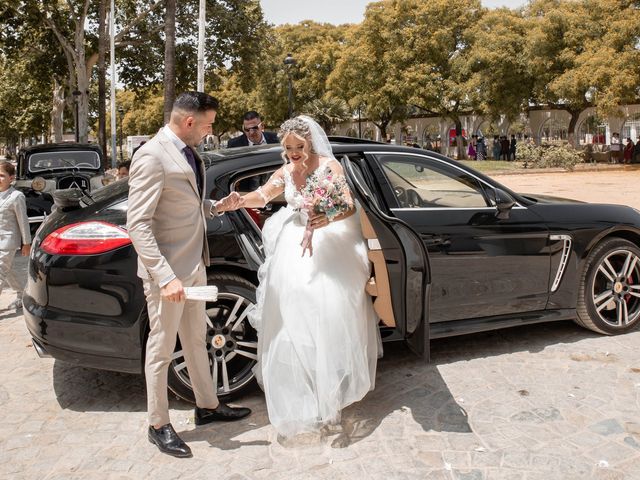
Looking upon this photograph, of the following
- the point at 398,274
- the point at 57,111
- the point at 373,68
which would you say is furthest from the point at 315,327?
the point at 373,68

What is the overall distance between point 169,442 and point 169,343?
0.53 meters

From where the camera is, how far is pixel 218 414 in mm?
3824

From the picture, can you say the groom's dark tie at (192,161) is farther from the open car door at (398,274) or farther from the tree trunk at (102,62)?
the tree trunk at (102,62)

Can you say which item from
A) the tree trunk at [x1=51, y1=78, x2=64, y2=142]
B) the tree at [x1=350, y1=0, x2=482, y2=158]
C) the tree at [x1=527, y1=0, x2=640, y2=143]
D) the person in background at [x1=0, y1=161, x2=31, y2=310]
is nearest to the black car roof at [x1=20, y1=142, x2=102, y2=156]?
the person in background at [x1=0, y1=161, x2=31, y2=310]

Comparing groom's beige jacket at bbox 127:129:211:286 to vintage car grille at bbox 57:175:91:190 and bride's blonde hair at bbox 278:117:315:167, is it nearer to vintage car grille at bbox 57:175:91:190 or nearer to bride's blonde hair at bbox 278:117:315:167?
bride's blonde hair at bbox 278:117:315:167

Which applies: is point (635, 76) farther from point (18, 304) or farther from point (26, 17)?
point (18, 304)

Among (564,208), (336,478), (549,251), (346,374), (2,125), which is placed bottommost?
(336,478)

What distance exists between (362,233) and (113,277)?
1478 mm

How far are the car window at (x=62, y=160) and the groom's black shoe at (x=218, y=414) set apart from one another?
9.74 m

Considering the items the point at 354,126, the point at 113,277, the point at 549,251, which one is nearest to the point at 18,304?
the point at 113,277

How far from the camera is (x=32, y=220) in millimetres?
10734

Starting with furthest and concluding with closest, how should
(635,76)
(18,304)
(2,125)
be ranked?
1. (2,125)
2. (635,76)
3. (18,304)

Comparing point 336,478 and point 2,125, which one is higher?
point 2,125

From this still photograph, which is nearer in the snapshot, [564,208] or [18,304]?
[564,208]
